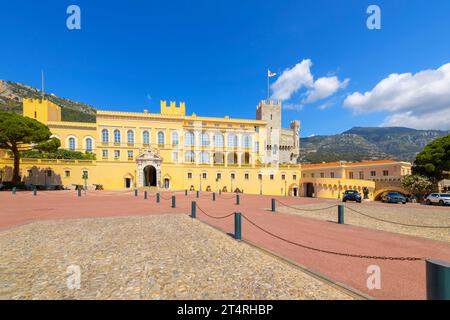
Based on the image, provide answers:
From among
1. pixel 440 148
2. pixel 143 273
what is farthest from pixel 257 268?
pixel 440 148

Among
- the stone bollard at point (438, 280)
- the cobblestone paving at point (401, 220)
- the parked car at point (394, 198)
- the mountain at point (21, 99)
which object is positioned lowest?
the parked car at point (394, 198)

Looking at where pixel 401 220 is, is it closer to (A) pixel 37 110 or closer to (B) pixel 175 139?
(B) pixel 175 139

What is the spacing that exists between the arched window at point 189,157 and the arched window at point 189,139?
1958mm

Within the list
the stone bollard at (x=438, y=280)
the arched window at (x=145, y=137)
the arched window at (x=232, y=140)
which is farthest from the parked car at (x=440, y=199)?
the arched window at (x=145, y=137)

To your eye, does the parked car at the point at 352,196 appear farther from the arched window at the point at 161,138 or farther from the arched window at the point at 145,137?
the arched window at the point at 145,137

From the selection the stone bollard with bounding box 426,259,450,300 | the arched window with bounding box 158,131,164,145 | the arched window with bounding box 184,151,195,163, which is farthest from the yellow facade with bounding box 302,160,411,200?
the stone bollard with bounding box 426,259,450,300

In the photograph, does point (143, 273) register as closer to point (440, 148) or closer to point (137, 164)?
point (137, 164)

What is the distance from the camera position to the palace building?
40500 mm

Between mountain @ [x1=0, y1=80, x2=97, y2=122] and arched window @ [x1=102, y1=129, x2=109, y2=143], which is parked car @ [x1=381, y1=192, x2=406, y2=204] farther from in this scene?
mountain @ [x1=0, y1=80, x2=97, y2=122]

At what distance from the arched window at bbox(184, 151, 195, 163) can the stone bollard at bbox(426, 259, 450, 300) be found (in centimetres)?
4512

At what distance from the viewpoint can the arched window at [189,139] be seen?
4688 centimetres

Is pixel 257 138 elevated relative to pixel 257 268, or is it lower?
elevated
